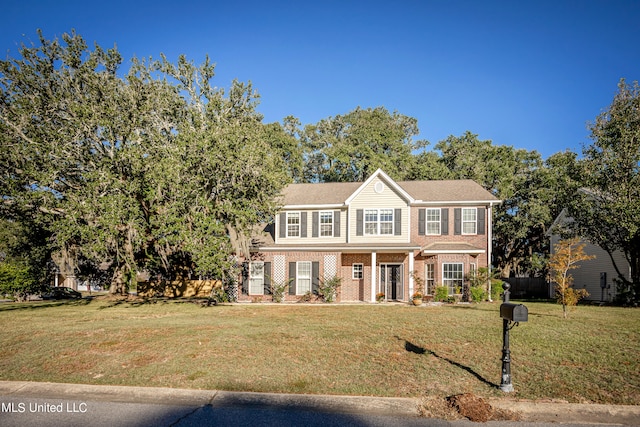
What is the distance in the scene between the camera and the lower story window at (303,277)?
23150 millimetres

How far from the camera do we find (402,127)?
4834cm

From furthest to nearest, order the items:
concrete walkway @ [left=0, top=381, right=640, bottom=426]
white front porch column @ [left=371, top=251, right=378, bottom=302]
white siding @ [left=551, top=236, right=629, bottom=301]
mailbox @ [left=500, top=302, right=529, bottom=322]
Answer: white siding @ [left=551, top=236, right=629, bottom=301] → white front porch column @ [left=371, top=251, right=378, bottom=302] → mailbox @ [left=500, top=302, right=529, bottom=322] → concrete walkway @ [left=0, top=381, right=640, bottom=426]

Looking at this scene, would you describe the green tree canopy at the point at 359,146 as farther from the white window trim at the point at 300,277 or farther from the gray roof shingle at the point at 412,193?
the white window trim at the point at 300,277

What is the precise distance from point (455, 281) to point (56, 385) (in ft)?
63.2

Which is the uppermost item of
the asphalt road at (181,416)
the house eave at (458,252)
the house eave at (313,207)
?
the house eave at (313,207)

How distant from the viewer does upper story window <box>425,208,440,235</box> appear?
24.8 metres

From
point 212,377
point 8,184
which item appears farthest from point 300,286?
point 212,377

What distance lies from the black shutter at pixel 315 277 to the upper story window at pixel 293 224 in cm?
265

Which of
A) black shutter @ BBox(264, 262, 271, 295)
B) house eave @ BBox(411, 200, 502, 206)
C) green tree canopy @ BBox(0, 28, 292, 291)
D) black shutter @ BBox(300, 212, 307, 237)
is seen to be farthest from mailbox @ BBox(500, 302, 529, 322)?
black shutter @ BBox(300, 212, 307, 237)

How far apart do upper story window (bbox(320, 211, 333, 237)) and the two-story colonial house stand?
0.05m

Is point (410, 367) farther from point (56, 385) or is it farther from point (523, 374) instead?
point (56, 385)

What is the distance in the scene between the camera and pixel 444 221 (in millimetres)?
24672

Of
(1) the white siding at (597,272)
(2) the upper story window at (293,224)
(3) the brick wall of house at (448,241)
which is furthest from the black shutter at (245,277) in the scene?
(1) the white siding at (597,272)

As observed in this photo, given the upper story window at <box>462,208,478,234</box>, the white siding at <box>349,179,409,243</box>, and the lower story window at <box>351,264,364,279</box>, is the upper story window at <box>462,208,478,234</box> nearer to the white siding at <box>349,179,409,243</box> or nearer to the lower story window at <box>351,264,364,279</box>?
the white siding at <box>349,179,409,243</box>
